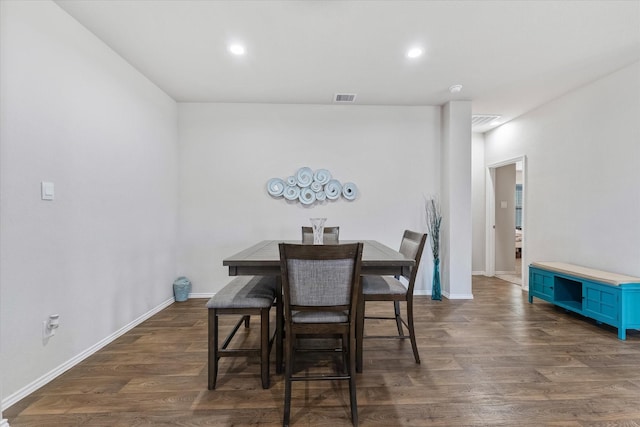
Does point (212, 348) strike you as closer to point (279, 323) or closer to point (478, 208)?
point (279, 323)

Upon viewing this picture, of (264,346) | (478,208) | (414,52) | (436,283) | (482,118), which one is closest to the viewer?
(264,346)

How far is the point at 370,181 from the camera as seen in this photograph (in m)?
4.00

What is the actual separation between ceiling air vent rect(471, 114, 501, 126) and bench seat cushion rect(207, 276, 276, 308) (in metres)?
3.94

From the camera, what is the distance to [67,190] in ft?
6.92

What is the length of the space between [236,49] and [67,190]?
1751 millimetres

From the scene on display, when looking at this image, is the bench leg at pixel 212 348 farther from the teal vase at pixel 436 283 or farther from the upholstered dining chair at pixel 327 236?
the teal vase at pixel 436 283

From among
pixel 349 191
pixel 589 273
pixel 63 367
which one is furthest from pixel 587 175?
pixel 63 367

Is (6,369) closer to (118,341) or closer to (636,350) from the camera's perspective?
(118,341)

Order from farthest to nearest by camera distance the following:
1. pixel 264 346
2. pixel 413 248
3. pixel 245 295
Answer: pixel 413 248, pixel 245 295, pixel 264 346

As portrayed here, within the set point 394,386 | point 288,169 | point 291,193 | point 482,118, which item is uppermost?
point 482,118

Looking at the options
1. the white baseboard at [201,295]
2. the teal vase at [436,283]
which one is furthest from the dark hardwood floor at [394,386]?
the white baseboard at [201,295]

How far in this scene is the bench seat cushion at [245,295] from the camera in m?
1.88

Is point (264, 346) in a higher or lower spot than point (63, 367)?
higher

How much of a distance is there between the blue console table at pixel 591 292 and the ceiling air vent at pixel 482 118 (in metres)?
2.21
